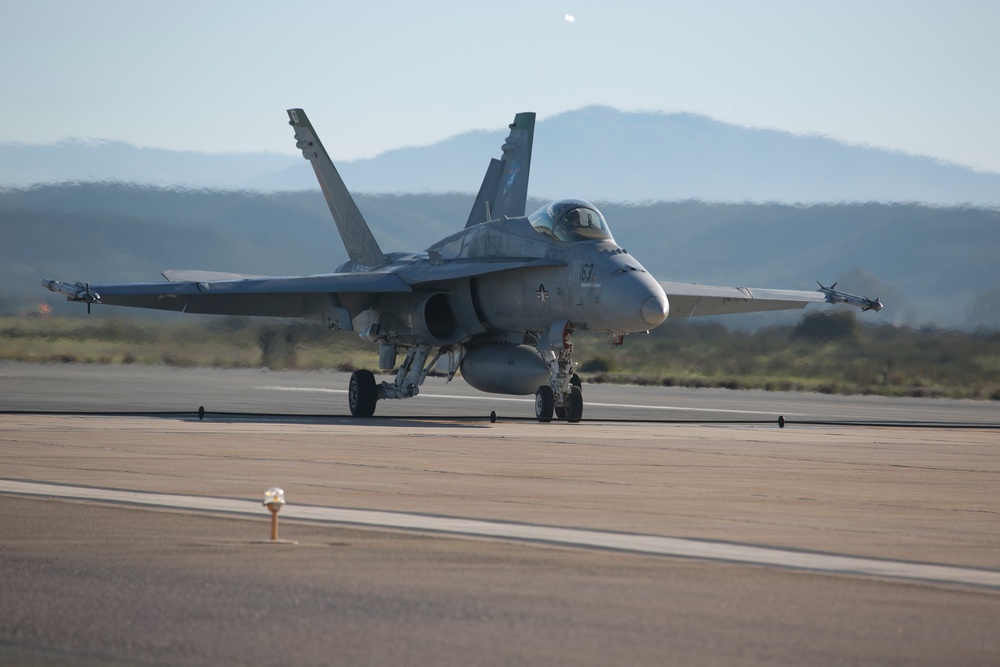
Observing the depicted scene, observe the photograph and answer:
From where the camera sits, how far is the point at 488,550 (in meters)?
→ 7.80

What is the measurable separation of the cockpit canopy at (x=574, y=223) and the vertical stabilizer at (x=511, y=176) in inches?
148

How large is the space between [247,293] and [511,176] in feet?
17.9

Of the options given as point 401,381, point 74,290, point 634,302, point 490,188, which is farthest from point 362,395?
point 634,302

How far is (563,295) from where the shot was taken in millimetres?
19500

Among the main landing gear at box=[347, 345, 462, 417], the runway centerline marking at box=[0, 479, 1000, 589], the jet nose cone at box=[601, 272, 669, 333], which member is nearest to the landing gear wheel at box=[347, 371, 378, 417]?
the main landing gear at box=[347, 345, 462, 417]

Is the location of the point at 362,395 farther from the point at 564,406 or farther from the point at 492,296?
the point at 564,406

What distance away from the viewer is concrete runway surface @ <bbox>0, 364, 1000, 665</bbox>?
559cm

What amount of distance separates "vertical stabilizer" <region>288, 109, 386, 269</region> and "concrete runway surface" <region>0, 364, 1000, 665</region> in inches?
342

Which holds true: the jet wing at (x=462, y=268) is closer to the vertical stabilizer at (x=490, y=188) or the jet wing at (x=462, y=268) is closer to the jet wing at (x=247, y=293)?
the jet wing at (x=247, y=293)

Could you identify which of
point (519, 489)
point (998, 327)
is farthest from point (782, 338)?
point (519, 489)

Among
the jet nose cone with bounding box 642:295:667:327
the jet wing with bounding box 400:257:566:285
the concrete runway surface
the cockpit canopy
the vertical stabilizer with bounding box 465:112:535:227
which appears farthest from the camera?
the vertical stabilizer with bounding box 465:112:535:227

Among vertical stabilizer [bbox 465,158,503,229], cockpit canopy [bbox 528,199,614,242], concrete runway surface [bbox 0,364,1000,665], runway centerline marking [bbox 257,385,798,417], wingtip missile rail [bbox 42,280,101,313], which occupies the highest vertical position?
vertical stabilizer [bbox 465,158,503,229]

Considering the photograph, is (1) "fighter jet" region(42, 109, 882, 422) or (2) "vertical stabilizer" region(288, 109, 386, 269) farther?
(2) "vertical stabilizer" region(288, 109, 386, 269)

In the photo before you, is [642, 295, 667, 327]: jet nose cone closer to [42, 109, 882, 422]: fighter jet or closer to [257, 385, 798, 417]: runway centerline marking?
[42, 109, 882, 422]: fighter jet
